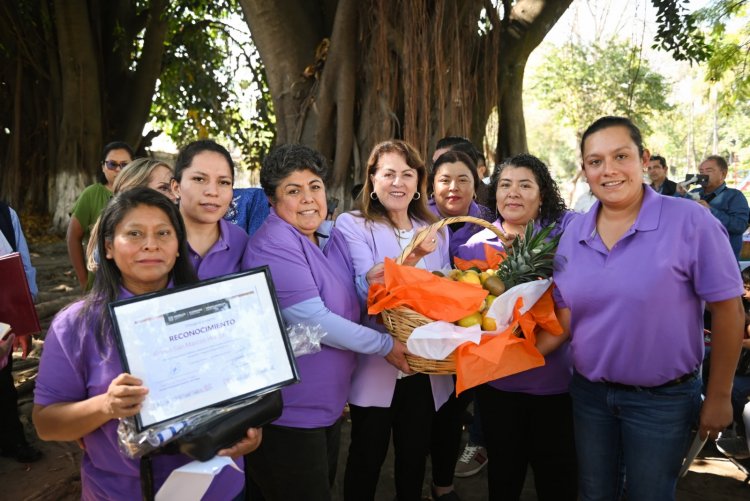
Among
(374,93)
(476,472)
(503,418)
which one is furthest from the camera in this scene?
(374,93)

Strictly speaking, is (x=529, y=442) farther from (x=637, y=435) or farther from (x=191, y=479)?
(x=191, y=479)

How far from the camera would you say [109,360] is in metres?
1.41

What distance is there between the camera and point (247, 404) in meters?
1.43

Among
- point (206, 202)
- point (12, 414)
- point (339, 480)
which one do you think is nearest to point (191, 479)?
point (206, 202)

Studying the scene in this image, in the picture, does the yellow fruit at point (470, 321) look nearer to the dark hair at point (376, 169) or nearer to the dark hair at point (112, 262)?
the dark hair at point (376, 169)

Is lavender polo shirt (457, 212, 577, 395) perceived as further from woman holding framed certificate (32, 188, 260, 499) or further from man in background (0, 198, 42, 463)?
man in background (0, 198, 42, 463)

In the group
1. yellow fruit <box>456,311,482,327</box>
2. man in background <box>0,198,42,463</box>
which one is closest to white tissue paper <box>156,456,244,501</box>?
yellow fruit <box>456,311,482,327</box>

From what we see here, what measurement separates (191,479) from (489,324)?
1091mm

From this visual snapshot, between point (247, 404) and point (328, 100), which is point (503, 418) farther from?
point (328, 100)

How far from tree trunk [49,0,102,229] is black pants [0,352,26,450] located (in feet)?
22.8

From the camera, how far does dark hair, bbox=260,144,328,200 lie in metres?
2.04

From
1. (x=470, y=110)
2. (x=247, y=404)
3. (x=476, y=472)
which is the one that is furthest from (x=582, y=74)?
(x=247, y=404)

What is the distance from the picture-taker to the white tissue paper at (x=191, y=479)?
1.31 m

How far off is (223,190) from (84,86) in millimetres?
8296
